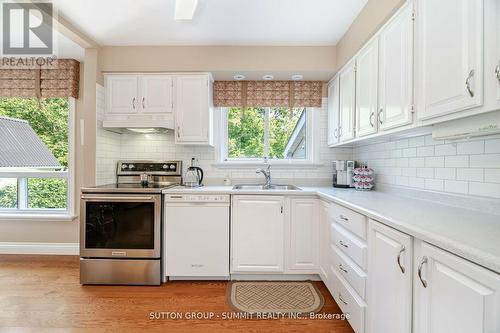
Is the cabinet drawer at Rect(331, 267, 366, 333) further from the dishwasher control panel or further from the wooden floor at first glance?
the dishwasher control panel

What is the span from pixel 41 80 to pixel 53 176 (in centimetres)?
118

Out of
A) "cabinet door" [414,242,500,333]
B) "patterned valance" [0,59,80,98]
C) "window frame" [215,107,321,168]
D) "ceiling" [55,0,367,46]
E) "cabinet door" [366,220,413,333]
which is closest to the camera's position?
"cabinet door" [414,242,500,333]

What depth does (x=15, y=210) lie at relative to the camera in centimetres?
319

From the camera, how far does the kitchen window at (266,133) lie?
128 inches

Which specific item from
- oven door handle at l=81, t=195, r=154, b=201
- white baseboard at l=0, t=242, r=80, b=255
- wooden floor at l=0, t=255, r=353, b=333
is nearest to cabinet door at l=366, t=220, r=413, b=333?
wooden floor at l=0, t=255, r=353, b=333

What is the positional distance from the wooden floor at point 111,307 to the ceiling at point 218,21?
8.22 feet

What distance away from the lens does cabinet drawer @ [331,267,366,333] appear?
1563 millimetres

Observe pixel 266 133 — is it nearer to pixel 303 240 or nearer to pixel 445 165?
pixel 303 240

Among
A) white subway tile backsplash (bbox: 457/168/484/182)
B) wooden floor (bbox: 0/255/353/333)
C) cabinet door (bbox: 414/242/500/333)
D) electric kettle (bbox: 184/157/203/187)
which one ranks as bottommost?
wooden floor (bbox: 0/255/353/333)

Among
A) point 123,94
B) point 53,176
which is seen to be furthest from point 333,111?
point 53,176

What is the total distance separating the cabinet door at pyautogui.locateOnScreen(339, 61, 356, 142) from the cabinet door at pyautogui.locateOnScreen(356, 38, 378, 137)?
0.10 metres

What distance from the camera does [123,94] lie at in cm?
283

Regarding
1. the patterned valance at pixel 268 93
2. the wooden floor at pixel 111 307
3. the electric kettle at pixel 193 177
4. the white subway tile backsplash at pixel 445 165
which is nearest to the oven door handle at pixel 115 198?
the electric kettle at pixel 193 177

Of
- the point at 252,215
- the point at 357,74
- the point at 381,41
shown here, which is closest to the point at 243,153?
the point at 252,215
